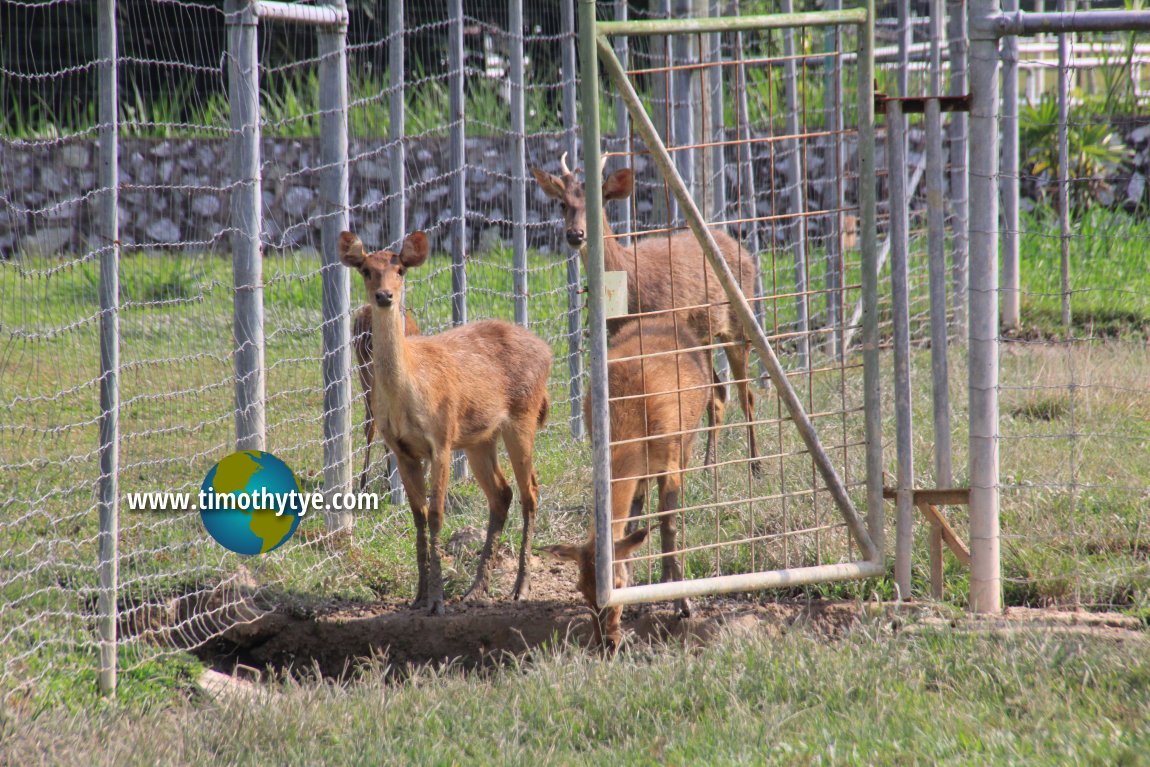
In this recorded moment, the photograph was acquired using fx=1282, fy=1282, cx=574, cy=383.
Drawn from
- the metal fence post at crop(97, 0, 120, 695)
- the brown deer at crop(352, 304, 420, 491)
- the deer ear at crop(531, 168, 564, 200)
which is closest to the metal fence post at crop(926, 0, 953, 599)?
the deer ear at crop(531, 168, 564, 200)

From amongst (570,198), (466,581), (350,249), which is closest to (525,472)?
(466,581)

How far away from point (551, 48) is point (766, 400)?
3371 millimetres

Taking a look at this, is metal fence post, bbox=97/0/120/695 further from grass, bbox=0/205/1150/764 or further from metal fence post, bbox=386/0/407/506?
metal fence post, bbox=386/0/407/506

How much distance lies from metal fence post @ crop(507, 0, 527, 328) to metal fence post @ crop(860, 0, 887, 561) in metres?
3.17

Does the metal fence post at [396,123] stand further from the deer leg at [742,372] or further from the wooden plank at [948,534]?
the wooden plank at [948,534]

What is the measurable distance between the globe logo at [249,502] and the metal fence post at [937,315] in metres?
3.11

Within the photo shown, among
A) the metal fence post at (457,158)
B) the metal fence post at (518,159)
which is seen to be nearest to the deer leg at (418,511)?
the metal fence post at (457,158)

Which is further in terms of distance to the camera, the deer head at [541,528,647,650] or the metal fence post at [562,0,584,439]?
the metal fence post at [562,0,584,439]

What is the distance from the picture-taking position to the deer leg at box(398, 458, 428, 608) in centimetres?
636

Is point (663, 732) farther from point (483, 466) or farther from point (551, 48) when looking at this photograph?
point (551, 48)

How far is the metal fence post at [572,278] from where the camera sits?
28.2 feet

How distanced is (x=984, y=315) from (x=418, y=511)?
2.88 metres

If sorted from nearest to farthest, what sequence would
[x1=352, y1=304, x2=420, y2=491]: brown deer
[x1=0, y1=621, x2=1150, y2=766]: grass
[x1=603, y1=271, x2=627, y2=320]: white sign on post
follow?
1. [x1=0, y1=621, x2=1150, y2=766]: grass
2. [x1=603, y1=271, x2=627, y2=320]: white sign on post
3. [x1=352, y1=304, x2=420, y2=491]: brown deer

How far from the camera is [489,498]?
22.5 ft
